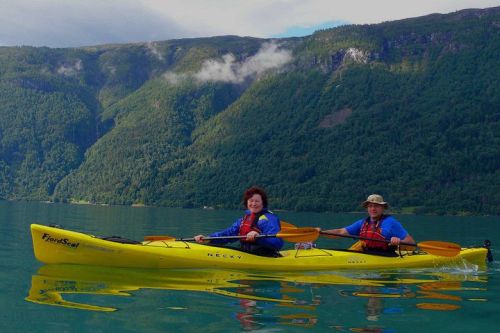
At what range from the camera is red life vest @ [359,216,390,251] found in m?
13.9

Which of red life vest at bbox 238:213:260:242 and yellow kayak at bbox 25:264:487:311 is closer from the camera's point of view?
yellow kayak at bbox 25:264:487:311

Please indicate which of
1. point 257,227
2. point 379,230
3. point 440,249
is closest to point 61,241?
point 257,227

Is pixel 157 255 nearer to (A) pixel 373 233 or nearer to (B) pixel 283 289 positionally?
(B) pixel 283 289

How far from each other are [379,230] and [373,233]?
0.52ft

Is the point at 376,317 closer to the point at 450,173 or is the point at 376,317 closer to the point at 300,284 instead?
the point at 300,284

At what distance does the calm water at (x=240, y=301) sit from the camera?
757 centimetres

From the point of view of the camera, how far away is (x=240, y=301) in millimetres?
9125

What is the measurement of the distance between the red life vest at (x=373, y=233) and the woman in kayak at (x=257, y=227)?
231 cm

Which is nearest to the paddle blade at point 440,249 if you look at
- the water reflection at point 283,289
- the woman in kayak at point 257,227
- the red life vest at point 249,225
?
the water reflection at point 283,289

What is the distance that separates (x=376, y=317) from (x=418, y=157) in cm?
15431

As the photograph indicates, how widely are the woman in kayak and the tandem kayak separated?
281 mm

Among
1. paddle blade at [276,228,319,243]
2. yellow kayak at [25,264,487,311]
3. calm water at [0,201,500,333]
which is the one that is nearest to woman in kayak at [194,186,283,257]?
paddle blade at [276,228,319,243]

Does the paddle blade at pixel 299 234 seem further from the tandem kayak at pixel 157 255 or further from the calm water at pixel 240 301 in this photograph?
the calm water at pixel 240 301

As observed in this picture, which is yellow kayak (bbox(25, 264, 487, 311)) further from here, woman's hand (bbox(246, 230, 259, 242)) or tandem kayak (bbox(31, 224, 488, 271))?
woman's hand (bbox(246, 230, 259, 242))
